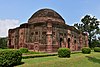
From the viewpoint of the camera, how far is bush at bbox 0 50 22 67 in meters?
12.6

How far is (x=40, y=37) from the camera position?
96.1 feet

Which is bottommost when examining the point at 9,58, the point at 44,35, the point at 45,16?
the point at 9,58

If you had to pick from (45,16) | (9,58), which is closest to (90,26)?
(45,16)

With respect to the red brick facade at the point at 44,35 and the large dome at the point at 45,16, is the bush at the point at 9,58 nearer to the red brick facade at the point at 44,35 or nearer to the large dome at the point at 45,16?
the red brick facade at the point at 44,35

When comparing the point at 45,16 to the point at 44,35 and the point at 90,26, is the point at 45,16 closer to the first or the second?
the point at 44,35

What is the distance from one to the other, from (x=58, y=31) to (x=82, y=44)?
38.5 feet

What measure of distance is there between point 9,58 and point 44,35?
16.1m

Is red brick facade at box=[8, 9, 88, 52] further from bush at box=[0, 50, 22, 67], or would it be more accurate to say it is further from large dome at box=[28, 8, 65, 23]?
bush at box=[0, 50, 22, 67]

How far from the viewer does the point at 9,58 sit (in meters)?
13.2

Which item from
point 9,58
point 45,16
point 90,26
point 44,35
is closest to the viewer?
point 9,58

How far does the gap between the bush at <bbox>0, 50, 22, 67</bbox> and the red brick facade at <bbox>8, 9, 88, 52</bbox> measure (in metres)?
14.4

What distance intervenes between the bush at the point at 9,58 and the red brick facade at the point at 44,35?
1437cm

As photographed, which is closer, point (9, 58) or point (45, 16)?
point (9, 58)

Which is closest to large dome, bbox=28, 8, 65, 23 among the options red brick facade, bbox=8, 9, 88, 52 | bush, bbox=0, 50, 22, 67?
red brick facade, bbox=8, 9, 88, 52
